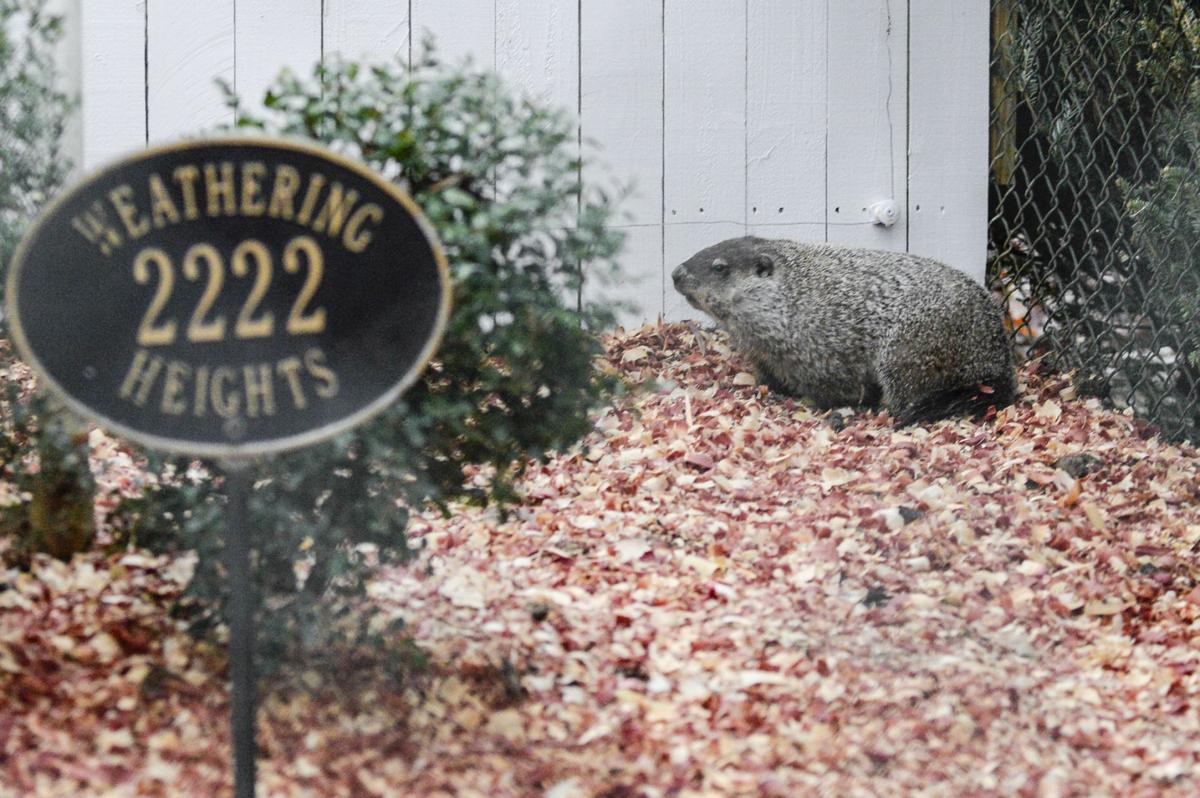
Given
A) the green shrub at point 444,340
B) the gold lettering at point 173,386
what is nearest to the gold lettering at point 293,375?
the gold lettering at point 173,386

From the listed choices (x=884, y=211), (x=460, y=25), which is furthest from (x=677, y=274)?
(x=460, y=25)

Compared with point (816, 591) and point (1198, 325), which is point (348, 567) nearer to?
point (816, 591)

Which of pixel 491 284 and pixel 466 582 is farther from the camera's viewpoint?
pixel 466 582

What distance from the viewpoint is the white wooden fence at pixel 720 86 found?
3949 mm

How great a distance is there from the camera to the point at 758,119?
4.55 m

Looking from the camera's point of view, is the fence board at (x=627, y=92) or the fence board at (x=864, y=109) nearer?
the fence board at (x=627, y=92)

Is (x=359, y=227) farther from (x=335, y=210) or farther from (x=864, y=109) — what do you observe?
(x=864, y=109)

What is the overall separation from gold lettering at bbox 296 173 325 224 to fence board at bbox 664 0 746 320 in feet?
9.13

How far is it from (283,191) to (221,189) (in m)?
0.08

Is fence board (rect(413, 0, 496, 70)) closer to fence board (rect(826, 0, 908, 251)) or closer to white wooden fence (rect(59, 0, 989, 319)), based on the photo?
white wooden fence (rect(59, 0, 989, 319))

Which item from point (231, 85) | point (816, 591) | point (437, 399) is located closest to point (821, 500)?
point (816, 591)

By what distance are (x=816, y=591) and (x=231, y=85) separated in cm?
204

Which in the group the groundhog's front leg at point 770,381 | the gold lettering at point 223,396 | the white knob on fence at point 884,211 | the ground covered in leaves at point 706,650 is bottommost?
the ground covered in leaves at point 706,650

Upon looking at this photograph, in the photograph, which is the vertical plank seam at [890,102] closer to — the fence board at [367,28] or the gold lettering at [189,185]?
the fence board at [367,28]
